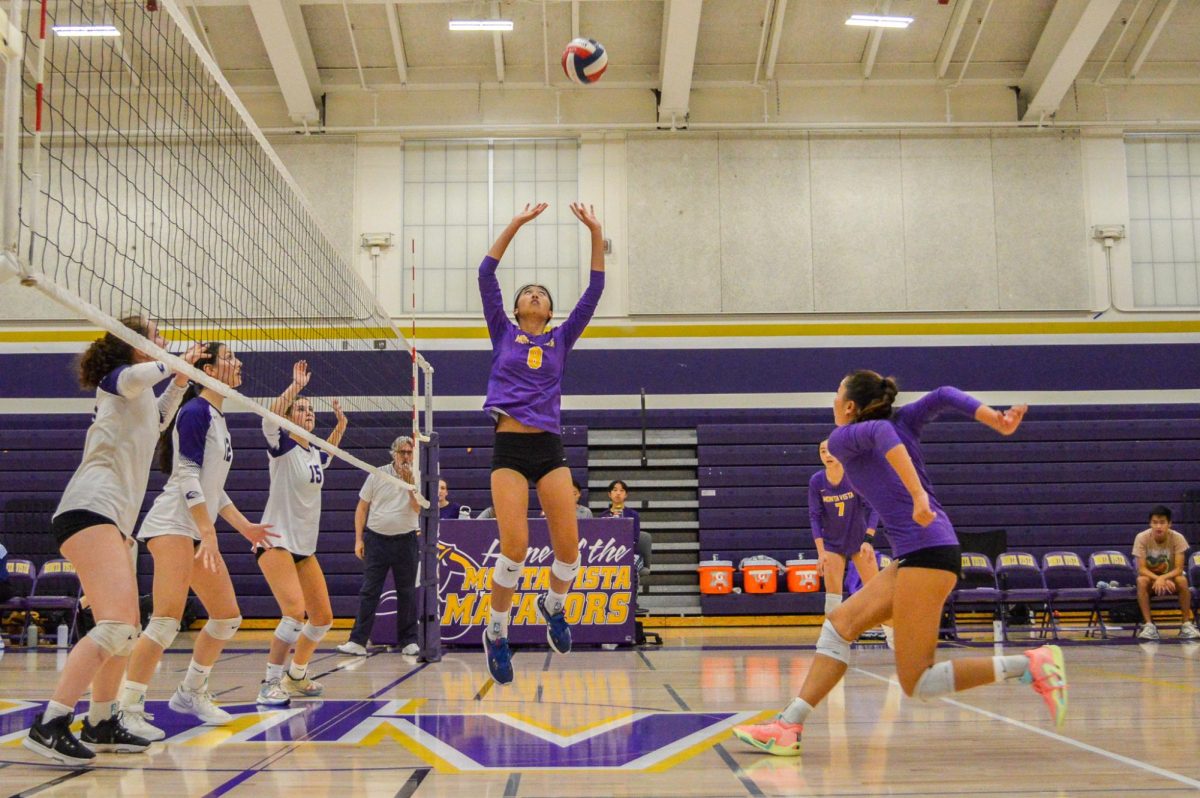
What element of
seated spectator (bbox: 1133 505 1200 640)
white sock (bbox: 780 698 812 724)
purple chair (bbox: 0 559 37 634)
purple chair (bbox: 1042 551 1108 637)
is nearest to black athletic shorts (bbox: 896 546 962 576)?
white sock (bbox: 780 698 812 724)

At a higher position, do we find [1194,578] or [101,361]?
[101,361]

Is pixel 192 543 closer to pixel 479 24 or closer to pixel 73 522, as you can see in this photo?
pixel 73 522

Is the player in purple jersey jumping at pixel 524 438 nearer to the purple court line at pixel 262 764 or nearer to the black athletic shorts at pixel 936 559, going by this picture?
the purple court line at pixel 262 764

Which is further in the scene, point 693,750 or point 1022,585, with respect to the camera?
point 1022,585

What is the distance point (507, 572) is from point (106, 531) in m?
2.11

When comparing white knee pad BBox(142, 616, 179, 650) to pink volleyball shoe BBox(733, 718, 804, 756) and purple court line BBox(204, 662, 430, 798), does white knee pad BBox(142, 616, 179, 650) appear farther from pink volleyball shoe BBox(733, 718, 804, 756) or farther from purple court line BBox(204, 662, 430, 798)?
pink volleyball shoe BBox(733, 718, 804, 756)

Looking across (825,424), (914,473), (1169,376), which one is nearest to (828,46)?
(825,424)

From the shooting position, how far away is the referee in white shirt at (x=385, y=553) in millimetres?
10500

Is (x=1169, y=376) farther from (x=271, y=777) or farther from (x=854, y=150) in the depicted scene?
(x=271, y=777)

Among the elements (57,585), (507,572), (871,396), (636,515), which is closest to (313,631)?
(507,572)

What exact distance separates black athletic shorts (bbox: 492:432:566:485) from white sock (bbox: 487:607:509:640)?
83 cm

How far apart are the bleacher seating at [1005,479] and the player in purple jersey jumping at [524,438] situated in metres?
10.1

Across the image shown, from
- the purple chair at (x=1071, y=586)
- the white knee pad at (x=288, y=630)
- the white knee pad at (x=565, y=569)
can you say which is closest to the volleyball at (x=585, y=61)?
the white knee pad at (x=565, y=569)

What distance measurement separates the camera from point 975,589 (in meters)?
12.7
